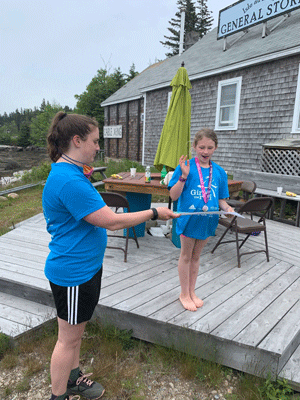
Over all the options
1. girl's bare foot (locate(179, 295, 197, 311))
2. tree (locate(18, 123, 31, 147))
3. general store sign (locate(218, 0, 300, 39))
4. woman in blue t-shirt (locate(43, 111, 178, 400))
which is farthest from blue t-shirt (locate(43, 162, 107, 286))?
tree (locate(18, 123, 31, 147))

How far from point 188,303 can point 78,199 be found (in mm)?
1716

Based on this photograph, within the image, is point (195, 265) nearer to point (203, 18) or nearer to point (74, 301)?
point (74, 301)

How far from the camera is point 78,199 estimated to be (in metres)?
1.36

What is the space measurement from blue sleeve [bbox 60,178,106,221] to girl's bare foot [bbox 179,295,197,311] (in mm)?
1618

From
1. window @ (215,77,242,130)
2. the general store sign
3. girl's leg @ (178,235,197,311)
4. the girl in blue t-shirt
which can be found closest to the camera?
the girl in blue t-shirt

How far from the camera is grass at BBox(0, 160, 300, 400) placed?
6.72 ft

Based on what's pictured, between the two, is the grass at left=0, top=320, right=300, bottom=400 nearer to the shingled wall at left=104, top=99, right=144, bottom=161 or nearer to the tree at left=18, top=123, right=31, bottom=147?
the shingled wall at left=104, top=99, right=144, bottom=161

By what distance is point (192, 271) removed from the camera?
2611 millimetres

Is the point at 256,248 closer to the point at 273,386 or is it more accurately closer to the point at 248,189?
the point at 248,189

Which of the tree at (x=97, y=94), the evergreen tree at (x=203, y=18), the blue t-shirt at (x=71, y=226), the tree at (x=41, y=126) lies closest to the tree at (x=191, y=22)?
the evergreen tree at (x=203, y=18)

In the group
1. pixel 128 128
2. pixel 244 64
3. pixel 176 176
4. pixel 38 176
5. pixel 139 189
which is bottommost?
pixel 38 176

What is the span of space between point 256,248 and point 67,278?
3.45 m

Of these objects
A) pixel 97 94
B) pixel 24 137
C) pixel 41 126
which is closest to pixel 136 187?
pixel 97 94

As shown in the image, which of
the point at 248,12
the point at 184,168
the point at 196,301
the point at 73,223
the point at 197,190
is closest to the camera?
the point at 73,223
